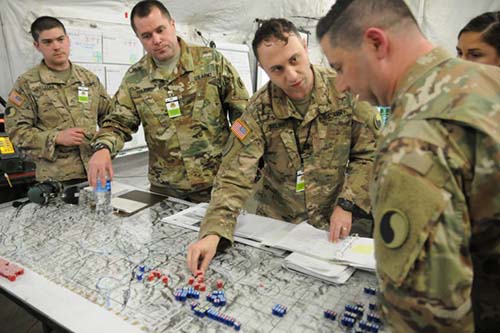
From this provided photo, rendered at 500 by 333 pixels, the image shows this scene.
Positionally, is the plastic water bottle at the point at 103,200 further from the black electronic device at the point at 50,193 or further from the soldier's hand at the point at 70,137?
the soldier's hand at the point at 70,137

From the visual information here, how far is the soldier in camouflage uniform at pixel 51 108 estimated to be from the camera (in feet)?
7.83

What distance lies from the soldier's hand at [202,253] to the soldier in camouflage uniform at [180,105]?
2.71 feet

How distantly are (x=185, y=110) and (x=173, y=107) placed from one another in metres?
0.07

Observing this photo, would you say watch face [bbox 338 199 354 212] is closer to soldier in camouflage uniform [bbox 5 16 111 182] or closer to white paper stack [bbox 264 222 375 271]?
white paper stack [bbox 264 222 375 271]

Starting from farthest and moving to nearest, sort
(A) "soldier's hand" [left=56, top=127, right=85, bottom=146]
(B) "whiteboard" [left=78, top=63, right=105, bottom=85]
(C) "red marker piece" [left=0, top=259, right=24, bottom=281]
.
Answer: (B) "whiteboard" [left=78, top=63, right=105, bottom=85]
(A) "soldier's hand" [left=56, top=127, right=85, bottom=146]
(C) "red marker piece" [left=0, top=259, right=24, bottom=281]

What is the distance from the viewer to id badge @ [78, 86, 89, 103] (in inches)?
103

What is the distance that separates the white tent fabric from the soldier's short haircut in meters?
2.28

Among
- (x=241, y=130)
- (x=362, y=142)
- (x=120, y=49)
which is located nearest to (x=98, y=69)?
(x=120, y=49)

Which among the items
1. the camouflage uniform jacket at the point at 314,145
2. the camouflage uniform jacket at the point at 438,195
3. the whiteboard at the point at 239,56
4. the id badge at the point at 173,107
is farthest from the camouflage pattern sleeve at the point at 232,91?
the whiteboard at the point at 239,56

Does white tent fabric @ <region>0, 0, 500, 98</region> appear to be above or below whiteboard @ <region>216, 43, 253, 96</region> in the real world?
above

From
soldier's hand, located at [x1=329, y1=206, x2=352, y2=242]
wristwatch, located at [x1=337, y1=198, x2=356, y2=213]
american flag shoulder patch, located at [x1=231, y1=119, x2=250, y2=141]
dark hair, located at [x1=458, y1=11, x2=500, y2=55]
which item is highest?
dark hair, located at [x1=458, y1=11, x2=500, y2=55]

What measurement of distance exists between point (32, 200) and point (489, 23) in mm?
2314

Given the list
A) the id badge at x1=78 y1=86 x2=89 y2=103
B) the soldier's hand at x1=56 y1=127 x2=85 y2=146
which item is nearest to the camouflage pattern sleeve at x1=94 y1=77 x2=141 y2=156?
the soldier's hand at x1=56 y1=127 x2=85 y2=146

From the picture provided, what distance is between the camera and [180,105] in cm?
210
